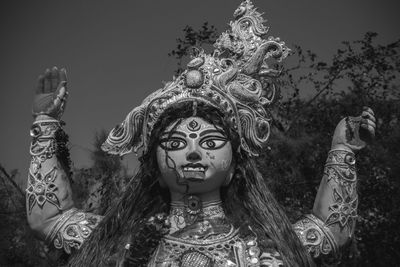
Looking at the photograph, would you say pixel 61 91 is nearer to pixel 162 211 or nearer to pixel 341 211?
pixel 162 211

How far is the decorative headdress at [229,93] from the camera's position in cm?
543

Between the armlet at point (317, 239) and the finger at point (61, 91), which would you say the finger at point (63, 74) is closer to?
the finger at point (61, 91)

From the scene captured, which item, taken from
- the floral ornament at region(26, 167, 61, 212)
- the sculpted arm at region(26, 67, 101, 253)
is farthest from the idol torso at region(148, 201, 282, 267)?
the floral ornament at region(26, 167, 61, 212)

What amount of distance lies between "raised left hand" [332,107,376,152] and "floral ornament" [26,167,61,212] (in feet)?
6.32

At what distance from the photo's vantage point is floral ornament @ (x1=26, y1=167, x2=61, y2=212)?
5492mm

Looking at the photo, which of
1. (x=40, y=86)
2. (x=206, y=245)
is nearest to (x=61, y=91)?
(x=40, y=86)

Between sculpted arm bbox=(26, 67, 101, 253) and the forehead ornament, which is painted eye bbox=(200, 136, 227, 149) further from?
sculpted arm bbox=(26, 67, 101, 253)

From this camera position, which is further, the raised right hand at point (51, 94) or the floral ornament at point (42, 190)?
the raised right hand at point (51, 94)

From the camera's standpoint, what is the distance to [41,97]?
5.70m

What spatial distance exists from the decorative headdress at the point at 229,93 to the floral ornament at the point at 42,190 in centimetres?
41

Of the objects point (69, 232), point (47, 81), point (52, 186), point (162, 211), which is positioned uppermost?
point (47, 81)

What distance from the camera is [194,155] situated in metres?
5.16

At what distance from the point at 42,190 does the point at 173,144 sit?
3.12 feet

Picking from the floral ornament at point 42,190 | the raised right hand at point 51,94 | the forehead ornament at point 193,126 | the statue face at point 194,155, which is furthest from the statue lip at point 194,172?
the raised right hand at point 51,94
